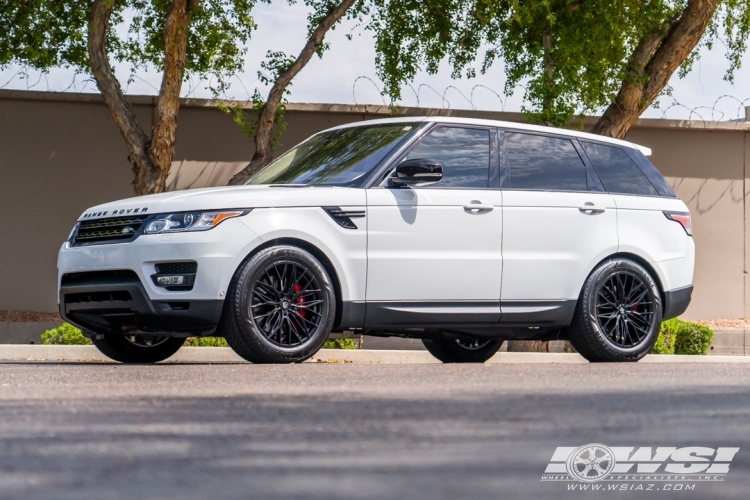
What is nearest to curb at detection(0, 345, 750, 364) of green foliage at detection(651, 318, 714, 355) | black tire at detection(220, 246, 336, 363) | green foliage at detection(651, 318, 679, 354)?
green foliage at detection(651, 318, 679, 354)

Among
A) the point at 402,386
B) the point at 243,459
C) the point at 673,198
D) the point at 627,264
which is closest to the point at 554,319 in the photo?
the point at 627,264

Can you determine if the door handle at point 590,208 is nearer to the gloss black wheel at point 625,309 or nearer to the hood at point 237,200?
the gloss black wheel at point 625,309

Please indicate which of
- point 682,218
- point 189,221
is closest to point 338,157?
point 189,221

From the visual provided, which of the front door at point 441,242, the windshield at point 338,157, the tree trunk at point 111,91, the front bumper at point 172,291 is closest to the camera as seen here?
the front bumper at point 172,291

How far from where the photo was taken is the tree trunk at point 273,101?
15.0 m

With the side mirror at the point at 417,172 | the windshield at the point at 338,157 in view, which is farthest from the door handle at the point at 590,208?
the windshield at the point at 338,157

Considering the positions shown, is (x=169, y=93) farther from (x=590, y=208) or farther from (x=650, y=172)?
(x=590, y=208)

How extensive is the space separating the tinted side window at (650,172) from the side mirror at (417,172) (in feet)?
7.67

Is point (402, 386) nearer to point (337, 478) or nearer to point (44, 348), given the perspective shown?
point (337, 478)

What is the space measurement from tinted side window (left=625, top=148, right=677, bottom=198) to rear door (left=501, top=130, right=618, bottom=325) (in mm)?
666

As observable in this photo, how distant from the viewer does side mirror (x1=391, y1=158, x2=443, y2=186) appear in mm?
7723

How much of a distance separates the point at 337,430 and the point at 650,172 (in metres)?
5.98

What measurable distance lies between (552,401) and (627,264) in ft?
13.2

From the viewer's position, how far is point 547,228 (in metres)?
8.45
